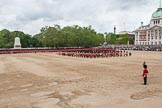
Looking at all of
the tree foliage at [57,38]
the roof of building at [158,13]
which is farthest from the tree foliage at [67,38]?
the roof of building at [158,13]

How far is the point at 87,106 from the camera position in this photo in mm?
15094

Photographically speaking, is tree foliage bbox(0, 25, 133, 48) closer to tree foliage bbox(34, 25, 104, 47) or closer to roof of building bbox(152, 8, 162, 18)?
tree foliage bbox(34, 25, 104, 47)

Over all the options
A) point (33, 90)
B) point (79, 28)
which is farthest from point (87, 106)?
point (79, 28)

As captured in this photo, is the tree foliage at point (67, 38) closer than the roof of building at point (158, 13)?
Yes

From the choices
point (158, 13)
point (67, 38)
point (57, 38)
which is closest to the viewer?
point (57, 38)

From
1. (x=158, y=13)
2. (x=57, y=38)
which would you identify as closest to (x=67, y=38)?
(x=57, y=38)

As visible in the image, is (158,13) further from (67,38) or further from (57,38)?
(57,38)

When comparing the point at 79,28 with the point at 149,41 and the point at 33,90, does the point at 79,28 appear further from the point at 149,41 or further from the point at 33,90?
the point at 33,90

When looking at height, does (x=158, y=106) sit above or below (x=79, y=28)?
below

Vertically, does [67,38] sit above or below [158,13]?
below

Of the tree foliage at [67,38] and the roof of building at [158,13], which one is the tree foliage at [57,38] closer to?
the tree foliage at [67,38]

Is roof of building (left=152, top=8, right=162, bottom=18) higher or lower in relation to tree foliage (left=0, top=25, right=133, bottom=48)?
higher

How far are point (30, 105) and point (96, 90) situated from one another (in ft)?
17.6

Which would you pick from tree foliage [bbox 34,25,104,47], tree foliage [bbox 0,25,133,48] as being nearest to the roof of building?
tree foliage [bbox 0,25,133,48]
